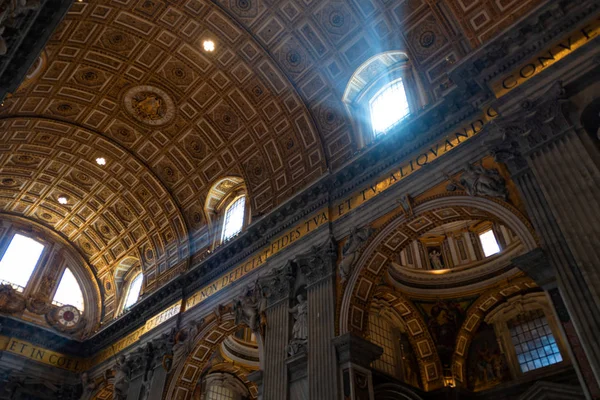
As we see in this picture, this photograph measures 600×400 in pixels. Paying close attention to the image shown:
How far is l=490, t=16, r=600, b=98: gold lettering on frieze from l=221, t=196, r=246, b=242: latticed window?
380 inches

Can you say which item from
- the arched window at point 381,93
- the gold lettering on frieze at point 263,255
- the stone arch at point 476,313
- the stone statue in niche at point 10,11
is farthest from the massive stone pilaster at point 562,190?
the stone statue in niche at point 10,11

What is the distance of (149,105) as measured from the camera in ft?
55.3

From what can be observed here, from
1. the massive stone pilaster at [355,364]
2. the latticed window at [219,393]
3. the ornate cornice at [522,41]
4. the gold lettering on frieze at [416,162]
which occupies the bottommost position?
the massive stone pilaster at [355,364]

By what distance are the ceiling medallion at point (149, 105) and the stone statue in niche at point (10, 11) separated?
8.48 meters

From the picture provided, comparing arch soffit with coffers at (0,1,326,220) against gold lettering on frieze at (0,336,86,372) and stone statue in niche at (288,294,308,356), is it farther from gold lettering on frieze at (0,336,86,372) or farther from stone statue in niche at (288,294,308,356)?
gold lettering on frieze at (0,336,86,372)

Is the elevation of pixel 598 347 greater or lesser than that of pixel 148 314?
lesser

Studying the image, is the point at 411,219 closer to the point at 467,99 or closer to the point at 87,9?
the point at 467,99

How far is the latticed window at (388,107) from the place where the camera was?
12812 millimetres

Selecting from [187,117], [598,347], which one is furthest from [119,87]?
[598,347]

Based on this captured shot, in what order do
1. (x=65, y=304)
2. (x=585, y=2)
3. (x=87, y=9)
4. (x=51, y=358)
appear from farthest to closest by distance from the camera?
(x=65, y=304) < (x=51, y=358) < (x=87, y=9) < (x=585, y=2)

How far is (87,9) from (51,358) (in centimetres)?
1397

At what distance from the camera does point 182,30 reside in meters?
14.8

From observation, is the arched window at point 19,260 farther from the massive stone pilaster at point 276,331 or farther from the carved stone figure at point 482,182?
the carved stone figure at point 482,182

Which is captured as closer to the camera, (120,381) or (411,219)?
(411,219)
